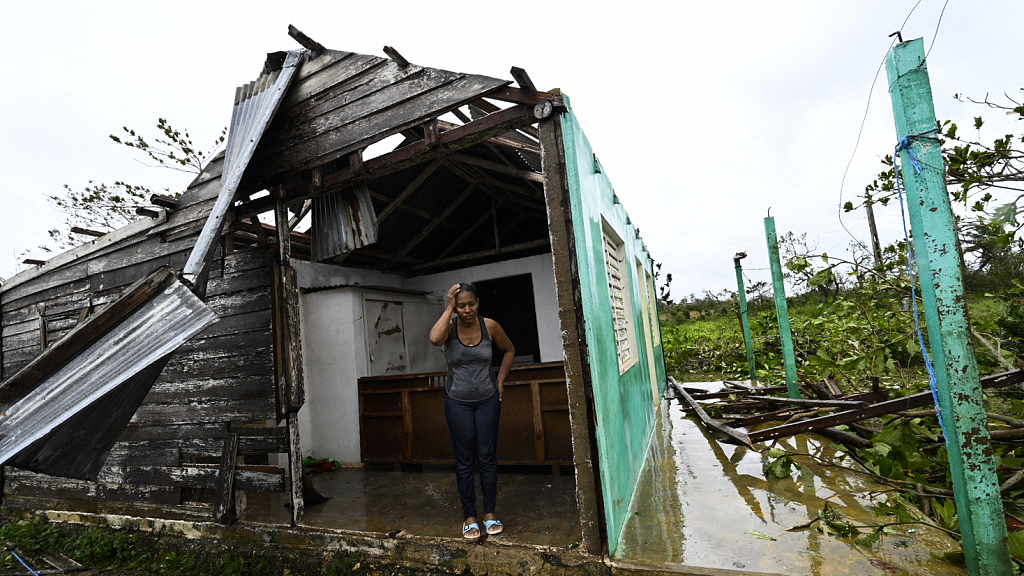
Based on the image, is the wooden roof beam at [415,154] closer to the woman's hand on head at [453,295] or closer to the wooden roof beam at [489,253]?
the woman's hand on head at [453,295]

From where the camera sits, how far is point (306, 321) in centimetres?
629

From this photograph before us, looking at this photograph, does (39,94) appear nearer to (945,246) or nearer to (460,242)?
(460,242)

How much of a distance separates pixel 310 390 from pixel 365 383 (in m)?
0.99

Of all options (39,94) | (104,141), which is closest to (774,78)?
(104,141)

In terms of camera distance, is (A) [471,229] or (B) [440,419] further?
(A) [471,229]

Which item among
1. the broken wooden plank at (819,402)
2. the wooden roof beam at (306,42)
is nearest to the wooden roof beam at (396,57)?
the wooden roof beam at (306,42)

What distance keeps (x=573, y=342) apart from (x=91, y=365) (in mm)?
2554

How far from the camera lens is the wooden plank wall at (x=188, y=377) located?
3.91 meters

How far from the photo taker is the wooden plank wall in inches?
154

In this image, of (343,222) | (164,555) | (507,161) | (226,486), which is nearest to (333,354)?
(226,486)

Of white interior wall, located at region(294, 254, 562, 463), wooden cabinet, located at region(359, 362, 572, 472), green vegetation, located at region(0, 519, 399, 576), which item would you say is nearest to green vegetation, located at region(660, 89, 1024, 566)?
wooden cabinet, located at region(359, 362, 572, 472)

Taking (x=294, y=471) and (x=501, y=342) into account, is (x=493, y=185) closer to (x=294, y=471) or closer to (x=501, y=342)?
(x=501, y=342)

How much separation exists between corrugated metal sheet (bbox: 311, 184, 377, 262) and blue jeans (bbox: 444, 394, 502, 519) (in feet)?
5.34

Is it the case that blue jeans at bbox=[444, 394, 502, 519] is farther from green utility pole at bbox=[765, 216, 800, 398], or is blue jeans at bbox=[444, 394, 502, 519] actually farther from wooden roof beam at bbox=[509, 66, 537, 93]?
green utility pole at bbox=[765, 216, 800, 398]
